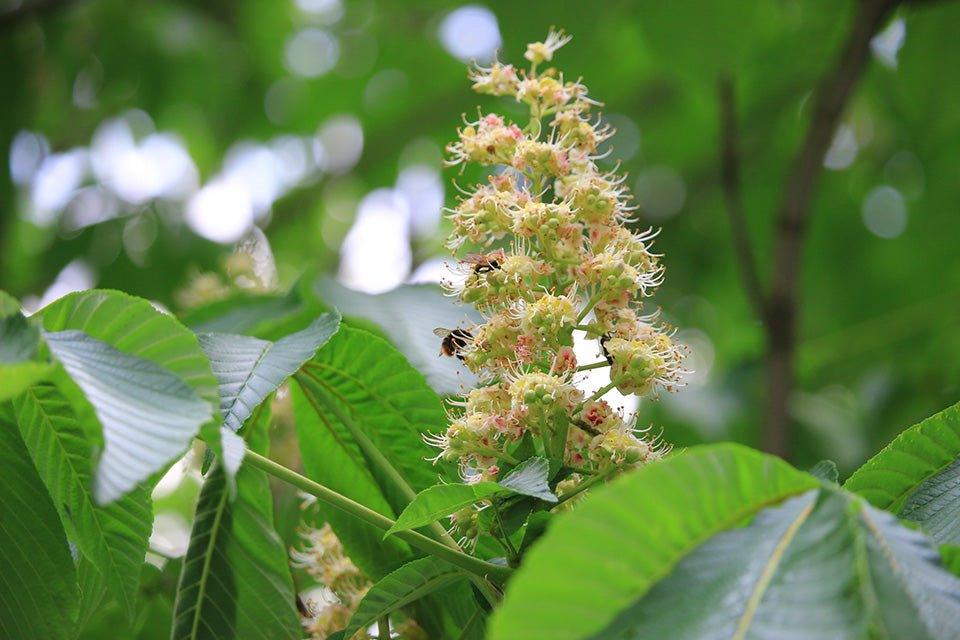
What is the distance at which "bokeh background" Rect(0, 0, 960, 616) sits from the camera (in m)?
4.71

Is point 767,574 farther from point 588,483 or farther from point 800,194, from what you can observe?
point 800,194

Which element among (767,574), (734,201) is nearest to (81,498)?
(767,574)

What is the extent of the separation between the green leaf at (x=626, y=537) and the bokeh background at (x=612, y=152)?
2996 mm

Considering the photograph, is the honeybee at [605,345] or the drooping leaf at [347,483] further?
the drooping leaf at [347,483]

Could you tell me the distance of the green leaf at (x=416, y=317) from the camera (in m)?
2.34

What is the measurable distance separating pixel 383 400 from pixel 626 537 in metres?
0.93

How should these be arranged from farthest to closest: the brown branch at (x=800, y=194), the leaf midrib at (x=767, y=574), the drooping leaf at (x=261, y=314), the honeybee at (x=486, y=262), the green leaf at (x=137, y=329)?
the brown branch at (x=800, y=194) < the drooping leaf at (x=261, y=314) < the honeybee at (x=486, y=262) < the green leaf at (x=137, y=329) < the leaf midrib at (x=767, y=574)

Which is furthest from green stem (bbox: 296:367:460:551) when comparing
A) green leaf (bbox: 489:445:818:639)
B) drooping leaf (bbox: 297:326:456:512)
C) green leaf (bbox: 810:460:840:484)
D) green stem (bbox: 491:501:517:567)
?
green leaf (bbox: 489:445:818:639)

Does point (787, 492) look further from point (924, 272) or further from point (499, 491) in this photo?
point (924, 272)

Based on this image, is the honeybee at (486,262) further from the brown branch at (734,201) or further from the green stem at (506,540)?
the brown branch at (734,201)

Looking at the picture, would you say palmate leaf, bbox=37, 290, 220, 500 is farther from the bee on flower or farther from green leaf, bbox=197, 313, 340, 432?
the bee on flower

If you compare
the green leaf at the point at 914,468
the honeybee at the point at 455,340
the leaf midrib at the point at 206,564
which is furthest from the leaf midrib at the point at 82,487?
the green leaf at the point at 914,468

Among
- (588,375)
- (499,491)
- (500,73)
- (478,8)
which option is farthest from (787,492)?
(478,8)

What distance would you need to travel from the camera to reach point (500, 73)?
2.21m
